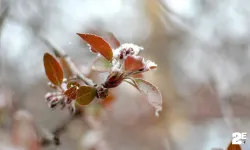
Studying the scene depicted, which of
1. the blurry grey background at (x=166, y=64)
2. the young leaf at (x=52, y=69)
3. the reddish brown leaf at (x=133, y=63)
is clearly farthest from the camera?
the blurry grey background at (x=166, y=64)

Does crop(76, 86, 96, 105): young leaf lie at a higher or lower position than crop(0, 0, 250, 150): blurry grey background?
lower

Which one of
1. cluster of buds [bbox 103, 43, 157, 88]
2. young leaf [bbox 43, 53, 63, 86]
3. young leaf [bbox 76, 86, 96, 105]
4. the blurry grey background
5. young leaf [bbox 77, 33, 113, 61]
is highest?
the blurry grey background

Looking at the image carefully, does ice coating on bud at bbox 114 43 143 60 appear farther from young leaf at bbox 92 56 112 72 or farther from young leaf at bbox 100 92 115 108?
young leaf at bbox 100 92 115 108

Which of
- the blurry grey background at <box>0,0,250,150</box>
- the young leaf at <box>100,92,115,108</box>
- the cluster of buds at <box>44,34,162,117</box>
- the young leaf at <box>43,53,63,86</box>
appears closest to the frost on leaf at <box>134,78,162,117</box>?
the cluster of buds at <box>44,34,162,117</box>

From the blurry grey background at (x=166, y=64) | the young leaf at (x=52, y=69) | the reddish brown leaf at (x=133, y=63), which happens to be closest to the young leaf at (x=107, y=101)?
the young leaf at (x=52, y=69)

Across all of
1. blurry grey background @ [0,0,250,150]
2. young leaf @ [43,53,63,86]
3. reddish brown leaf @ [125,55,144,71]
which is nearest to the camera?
reddish brown leaf @ [125,55,144,71]

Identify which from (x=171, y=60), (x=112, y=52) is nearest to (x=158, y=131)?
(x=171, y=60)

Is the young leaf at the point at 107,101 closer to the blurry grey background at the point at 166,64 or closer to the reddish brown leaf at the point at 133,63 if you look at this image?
the reddish brown leaf at the point at 133,63
